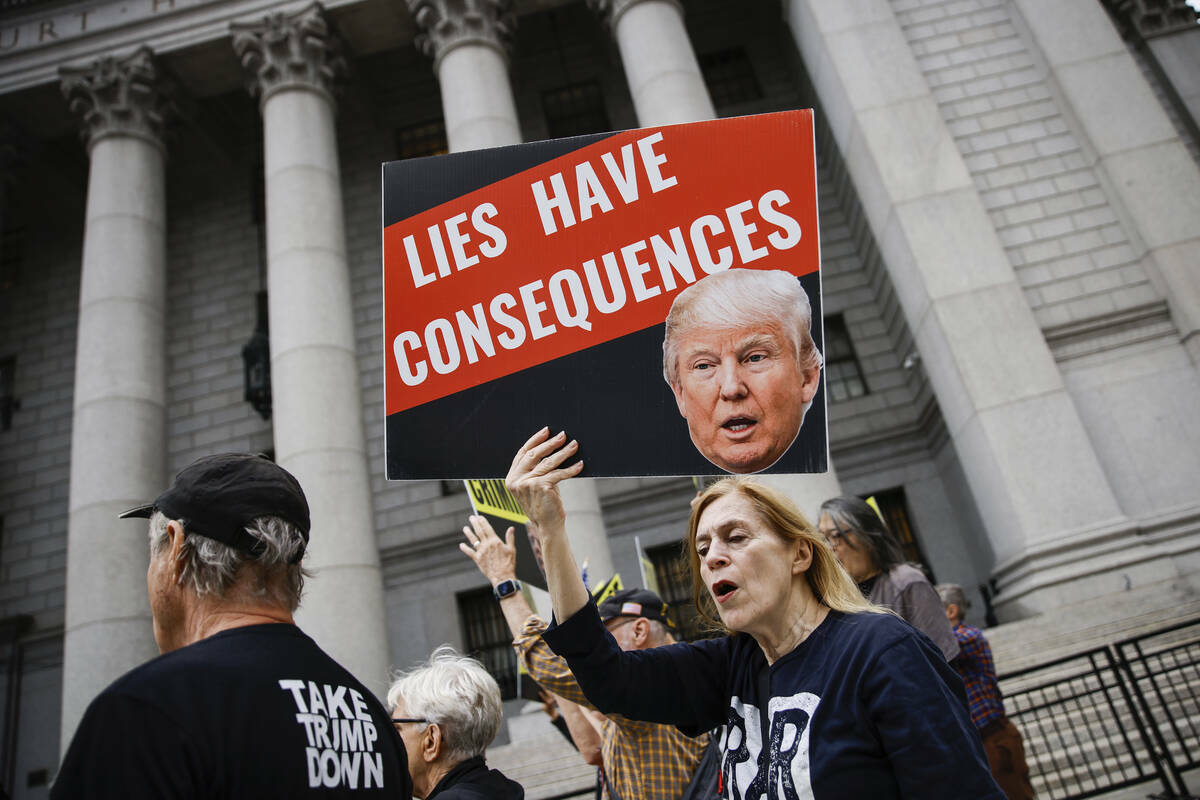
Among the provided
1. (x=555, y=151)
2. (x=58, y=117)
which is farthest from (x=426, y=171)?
(x=58, y=117)

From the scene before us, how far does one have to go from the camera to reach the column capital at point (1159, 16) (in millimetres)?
19109

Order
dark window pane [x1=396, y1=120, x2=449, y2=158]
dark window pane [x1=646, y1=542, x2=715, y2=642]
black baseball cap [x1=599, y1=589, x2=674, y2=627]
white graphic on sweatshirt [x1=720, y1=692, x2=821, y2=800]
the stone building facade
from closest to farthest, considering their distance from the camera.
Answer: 1. white graphic on sweatshirt [x1=720, y1=692, x2=821, y2=800]
2. black baseball cap [x1=599, y1=589, x2=674, y2=627]
3. the stone building facade
4. dark window pane [x1=646, y1=542, x2=715, y2=642]
5. dark window pane [x1=396, y1=120, x2=449, y2=158]

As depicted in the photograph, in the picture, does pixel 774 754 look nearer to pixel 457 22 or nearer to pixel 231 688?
pixel 231 688

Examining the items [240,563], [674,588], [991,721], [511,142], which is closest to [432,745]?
[240,563]

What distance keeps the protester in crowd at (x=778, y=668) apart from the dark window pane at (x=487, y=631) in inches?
592

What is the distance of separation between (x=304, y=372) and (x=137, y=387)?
348cm

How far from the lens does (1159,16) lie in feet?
62.9

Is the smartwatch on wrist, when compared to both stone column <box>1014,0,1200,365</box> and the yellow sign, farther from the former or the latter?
stone column <box>1014,0,1200,365</box>

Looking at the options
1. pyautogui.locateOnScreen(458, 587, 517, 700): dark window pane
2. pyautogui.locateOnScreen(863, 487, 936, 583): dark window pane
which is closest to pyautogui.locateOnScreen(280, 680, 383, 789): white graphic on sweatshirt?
pyautogui.locateOnScreen(458, 587, 517, 700): dark window pane

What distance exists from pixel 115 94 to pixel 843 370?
16.5 metres

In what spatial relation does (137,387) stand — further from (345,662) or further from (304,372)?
(345,662)

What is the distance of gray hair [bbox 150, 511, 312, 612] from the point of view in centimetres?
187

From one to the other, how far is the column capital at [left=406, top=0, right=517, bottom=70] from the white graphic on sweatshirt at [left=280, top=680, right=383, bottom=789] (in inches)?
631

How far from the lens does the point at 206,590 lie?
187cm
